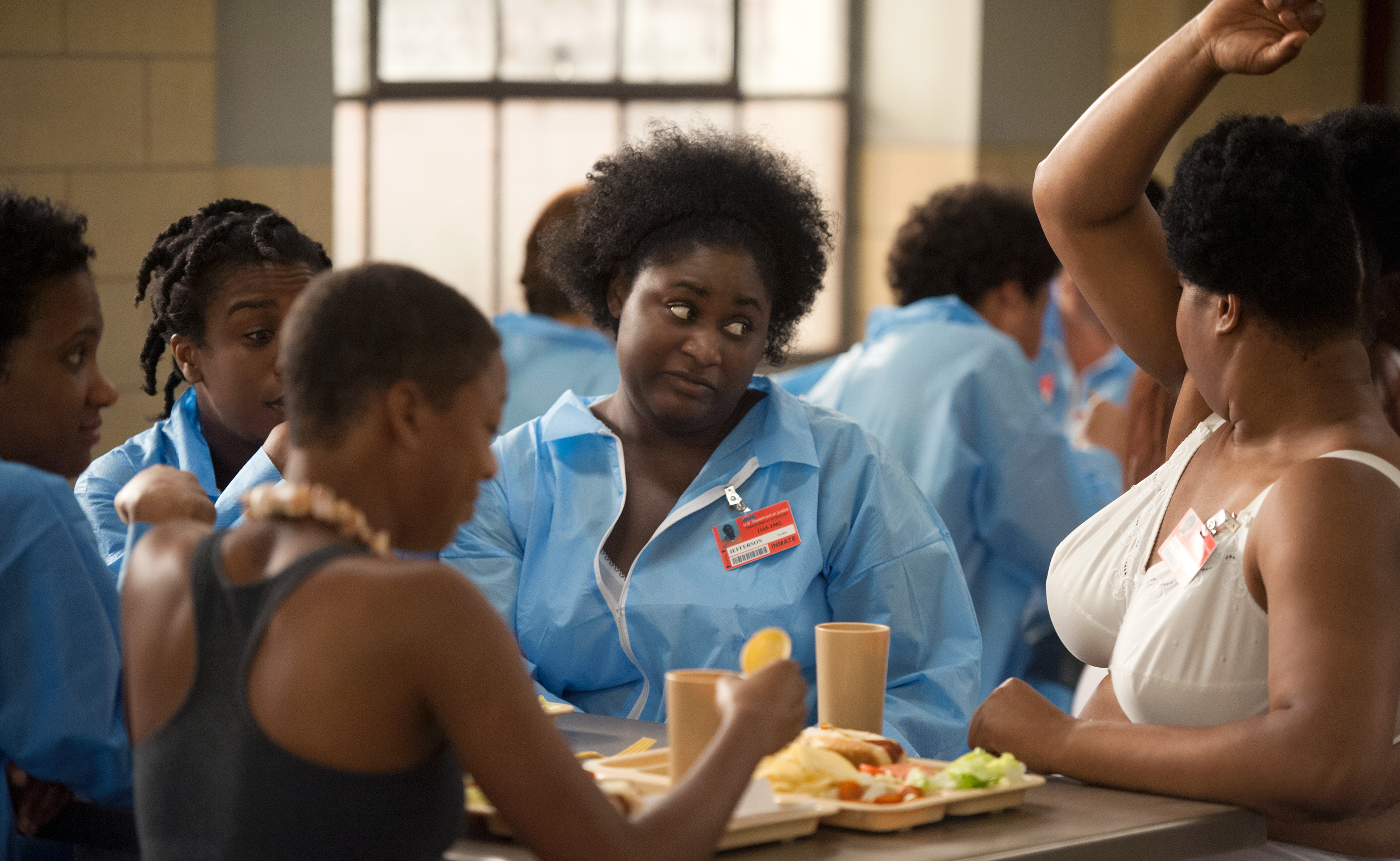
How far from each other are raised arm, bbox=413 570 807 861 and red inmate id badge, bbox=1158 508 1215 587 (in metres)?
0.67

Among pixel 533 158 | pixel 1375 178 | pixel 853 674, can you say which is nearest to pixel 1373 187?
pixel 1375 178

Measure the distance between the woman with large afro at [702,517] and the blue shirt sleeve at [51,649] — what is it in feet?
2.21

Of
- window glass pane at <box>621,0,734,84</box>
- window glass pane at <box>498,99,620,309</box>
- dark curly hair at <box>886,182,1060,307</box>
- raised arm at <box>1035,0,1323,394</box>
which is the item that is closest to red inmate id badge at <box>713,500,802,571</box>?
raised arm at <box>1035,0,1323,394</box>

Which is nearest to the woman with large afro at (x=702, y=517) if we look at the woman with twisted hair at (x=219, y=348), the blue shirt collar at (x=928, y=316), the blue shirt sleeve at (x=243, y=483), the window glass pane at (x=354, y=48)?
the blue shirt sleeve at (x=243, y=483)

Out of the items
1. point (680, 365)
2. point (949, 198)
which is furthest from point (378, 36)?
point (680, 365)

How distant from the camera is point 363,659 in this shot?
1.15 metres

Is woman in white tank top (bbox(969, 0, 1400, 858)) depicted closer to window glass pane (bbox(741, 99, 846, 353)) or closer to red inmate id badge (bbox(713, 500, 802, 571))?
red inmate id badge (bbox(713, 500, 802, 571))

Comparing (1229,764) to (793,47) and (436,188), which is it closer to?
(436,188)

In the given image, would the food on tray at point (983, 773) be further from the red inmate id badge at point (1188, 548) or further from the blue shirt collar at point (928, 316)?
the blue shirt collar at point (928, 316)

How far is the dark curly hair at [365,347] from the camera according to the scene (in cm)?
124

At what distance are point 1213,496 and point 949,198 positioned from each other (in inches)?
91.6

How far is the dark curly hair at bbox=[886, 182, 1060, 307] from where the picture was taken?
3.84 metres

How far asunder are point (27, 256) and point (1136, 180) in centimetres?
145

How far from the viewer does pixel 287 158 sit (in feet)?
14.5
